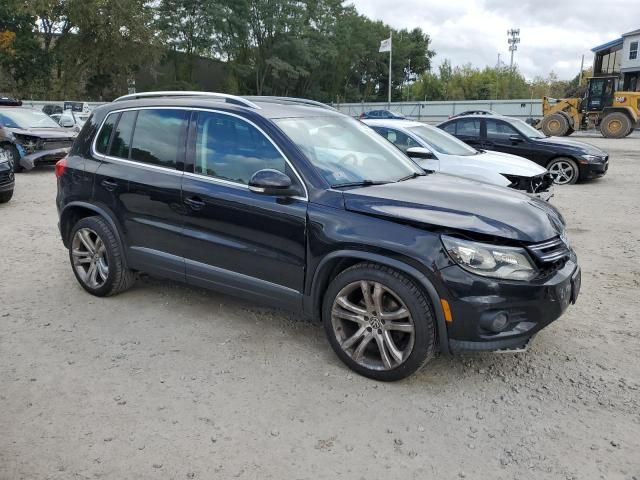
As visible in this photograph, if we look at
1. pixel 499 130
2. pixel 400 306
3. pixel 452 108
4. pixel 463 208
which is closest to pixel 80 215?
pixel 400 306

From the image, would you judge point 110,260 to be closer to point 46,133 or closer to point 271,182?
point 271,182

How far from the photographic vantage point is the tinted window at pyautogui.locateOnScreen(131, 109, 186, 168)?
431cm

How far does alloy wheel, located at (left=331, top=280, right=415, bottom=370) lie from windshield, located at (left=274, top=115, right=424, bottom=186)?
2.65 ft

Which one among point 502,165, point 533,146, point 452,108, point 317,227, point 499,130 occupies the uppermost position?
point 452,108

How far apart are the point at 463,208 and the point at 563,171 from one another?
9.36m

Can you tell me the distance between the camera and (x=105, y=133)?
484 centimetres

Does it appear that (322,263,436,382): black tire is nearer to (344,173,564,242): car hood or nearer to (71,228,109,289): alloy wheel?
(344,173,564,242): car hood

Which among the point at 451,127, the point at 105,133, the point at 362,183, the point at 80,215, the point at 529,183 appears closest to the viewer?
the point at 362,183

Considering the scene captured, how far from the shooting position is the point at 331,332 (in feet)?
11.9

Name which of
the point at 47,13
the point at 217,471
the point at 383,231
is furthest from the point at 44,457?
the point at 47,13

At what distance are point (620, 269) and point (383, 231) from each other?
3.81m

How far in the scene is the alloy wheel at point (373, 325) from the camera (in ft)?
11.0

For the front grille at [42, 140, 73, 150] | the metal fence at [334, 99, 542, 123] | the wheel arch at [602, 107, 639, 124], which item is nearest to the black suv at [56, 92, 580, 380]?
the front grille at [42, 140, 73, 150]

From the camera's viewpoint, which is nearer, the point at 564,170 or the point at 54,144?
the point at 564,170
